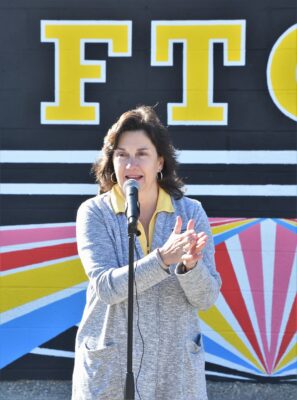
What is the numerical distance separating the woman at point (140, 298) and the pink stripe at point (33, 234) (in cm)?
158

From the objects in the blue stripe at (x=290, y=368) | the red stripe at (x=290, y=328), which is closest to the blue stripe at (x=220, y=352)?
the blue stripe at (x=290, y=368)

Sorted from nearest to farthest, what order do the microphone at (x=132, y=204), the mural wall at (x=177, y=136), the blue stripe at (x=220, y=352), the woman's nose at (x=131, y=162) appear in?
the microphone at (x=132, y=204) → the woman's nose at (x=131, y=162) → the mural wall at (x=177, y=136) → the blue stripe at (x=220, y=352)

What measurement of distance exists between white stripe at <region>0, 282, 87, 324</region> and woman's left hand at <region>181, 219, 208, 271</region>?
1925 mm

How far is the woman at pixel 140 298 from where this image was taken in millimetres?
2400

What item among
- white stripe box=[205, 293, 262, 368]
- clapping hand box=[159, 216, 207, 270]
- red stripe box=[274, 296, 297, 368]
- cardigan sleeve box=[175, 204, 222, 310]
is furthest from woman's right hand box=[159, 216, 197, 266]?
red stripe box=[274, 296, 297, 368]

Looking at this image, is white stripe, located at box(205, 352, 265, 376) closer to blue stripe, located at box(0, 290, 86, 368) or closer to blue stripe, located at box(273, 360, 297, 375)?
blue stripe, located at box(273, 360, 297, 375)

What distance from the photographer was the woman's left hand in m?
2.24

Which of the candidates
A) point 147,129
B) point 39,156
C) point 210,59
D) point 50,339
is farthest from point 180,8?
point 50,339

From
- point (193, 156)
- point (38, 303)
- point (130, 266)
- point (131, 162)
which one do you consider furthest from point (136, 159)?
point (38, 303)

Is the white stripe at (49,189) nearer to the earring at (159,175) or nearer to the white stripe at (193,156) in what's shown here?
the white stripe at (193,156)

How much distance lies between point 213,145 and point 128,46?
2.56 ft

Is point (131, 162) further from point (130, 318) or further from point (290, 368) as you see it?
point (290, 368)

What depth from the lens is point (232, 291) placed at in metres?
4.09

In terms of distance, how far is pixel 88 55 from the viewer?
4.07 m
